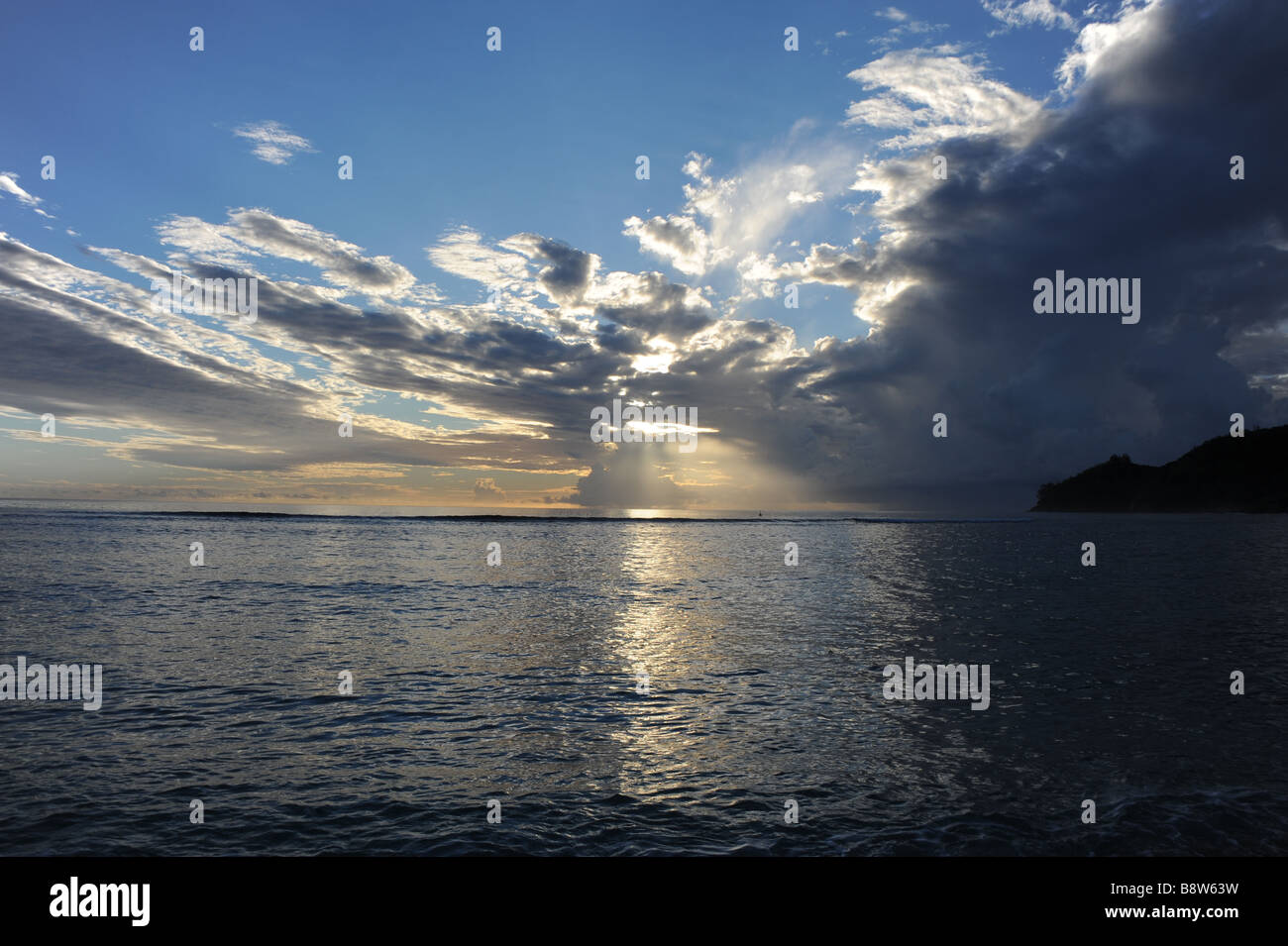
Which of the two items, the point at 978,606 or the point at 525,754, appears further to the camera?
the point at 978,606

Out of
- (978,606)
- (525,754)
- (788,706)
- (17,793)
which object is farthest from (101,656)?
(978,606)

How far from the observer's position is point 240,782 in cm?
1374

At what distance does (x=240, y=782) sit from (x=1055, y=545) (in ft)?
375

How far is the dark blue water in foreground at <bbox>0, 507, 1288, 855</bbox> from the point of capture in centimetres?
1173

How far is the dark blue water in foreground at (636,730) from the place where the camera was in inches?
462

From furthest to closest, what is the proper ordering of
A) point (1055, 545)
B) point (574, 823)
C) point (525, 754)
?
point (1055, 545), point (525, 754), point (574, 823)

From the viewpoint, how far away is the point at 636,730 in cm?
1745
